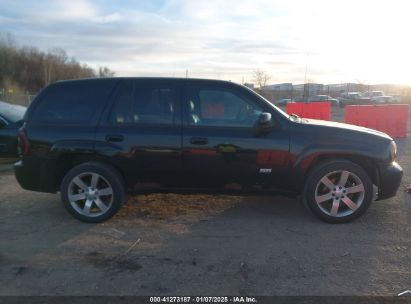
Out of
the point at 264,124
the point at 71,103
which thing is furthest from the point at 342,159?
the point at 71,103

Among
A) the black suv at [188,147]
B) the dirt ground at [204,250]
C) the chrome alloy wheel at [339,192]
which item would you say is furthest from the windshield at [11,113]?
the chrome alloy wheel at [339,192]

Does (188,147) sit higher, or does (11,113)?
(11,113)

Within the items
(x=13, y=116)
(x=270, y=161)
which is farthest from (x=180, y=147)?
(x=13, y=116)

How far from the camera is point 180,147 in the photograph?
4867 mm

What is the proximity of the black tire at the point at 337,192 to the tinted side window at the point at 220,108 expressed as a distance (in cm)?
104

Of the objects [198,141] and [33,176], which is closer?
[198,141]

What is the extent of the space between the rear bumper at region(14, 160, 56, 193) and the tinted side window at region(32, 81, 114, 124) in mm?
579

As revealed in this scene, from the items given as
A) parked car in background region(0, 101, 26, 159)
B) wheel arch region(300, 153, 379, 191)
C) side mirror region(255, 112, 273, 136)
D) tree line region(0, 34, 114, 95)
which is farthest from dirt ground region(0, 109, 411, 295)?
tree line region(0, 34, 114, 95)

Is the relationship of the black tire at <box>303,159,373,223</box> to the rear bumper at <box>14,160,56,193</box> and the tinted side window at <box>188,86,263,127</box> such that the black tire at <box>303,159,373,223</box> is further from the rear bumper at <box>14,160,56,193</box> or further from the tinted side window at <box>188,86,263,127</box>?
the rear bumper at <box>14,160,56,193</box>

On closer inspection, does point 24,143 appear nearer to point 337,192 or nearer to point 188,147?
point 188,147

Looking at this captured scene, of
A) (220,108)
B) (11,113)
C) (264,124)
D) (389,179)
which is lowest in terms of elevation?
(389,179)

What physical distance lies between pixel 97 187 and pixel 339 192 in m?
2.99

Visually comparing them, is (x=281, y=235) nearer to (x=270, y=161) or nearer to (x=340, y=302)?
(x=270, y=161)

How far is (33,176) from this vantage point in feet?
16.6
